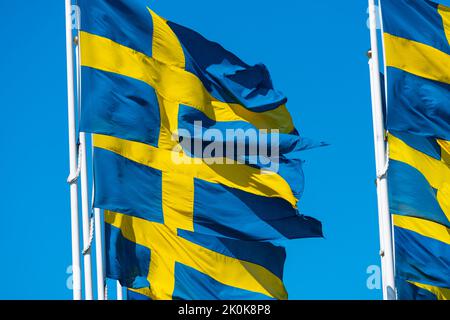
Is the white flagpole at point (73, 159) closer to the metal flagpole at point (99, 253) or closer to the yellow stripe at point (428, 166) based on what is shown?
the metal flagpole at point (99, 253)

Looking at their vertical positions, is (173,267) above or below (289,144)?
below

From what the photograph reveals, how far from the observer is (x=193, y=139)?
28.7m

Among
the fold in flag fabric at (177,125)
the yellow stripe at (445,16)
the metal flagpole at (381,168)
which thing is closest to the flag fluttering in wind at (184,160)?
the fold in flag fabric at (177,125)

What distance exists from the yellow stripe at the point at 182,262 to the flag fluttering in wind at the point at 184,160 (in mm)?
24

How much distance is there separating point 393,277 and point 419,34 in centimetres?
495

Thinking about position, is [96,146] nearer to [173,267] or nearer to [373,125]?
[173,267]

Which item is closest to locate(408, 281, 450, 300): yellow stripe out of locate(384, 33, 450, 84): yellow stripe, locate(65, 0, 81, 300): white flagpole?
locate(384, 33, 450, 84): yellow stripe

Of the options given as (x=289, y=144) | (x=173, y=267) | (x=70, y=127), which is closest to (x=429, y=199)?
(x=289, y=144)

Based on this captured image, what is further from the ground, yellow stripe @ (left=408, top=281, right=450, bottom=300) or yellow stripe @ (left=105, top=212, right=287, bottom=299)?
yellow stripe @ (left=105, top=212, right=287, bottom=299)

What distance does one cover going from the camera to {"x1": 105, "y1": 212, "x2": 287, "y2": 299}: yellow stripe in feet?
90.3

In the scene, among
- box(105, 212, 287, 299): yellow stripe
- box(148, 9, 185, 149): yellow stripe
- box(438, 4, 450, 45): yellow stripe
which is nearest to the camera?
box(105, 212, 287, 299): yellow stripe

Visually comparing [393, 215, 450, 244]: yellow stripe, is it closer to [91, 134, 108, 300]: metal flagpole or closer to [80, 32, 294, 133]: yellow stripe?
[80, 32, 294, 133]: yellow stripe

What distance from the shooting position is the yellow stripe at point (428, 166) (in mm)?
28422

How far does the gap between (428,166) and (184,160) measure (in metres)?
4.75
